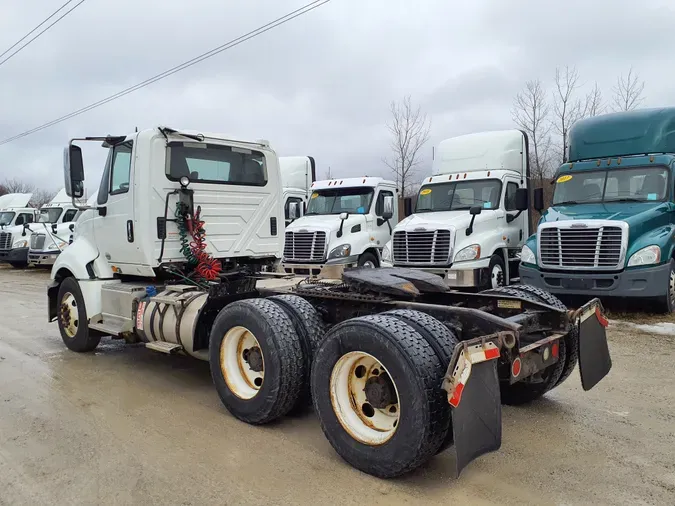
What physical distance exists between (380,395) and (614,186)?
792 centimetres

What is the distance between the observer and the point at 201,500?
315cm

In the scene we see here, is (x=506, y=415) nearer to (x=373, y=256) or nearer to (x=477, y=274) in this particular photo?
(x=477, y=274)

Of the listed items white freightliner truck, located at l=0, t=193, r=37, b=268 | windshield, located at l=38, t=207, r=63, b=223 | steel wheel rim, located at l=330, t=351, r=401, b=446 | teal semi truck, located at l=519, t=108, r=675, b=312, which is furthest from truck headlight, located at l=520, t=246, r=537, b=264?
white freightliner truck, located at l=0, t=193, r=37, b=268

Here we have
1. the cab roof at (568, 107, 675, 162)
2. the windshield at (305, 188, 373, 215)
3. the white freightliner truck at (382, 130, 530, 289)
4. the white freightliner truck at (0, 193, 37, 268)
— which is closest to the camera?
the cab roof at (568, 107, 675, 162)

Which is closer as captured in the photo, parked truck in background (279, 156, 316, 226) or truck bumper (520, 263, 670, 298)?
truck bumper (520, 263, 670, 298)

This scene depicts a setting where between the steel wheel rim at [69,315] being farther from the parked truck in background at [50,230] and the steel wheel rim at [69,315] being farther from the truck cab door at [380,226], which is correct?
the parked truck in background at [50,230]

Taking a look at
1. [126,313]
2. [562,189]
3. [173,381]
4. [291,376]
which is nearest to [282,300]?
[291,376]

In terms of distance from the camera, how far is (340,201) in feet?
43.0

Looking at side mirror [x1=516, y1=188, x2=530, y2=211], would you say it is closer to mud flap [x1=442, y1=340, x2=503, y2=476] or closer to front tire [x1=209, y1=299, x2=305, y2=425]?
front tire [x1=209, y1=299, x2=305, y2=425]

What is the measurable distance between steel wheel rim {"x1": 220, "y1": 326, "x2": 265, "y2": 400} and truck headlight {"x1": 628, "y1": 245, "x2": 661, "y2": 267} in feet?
21.5

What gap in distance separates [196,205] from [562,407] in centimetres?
416

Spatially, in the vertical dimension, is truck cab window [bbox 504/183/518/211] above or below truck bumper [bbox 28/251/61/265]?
above

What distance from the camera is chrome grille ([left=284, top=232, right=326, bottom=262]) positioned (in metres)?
12.1

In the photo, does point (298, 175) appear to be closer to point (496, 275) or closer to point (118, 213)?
point (496, 275)
